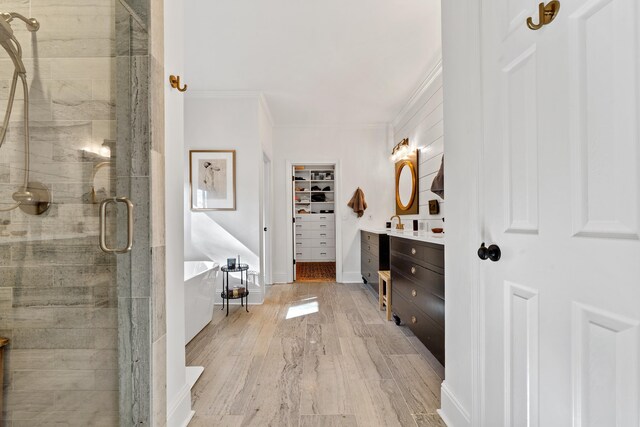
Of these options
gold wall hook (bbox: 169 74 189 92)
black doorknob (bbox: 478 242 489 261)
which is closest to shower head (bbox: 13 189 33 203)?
gold wall hook (bbox: 169 74 189 92)

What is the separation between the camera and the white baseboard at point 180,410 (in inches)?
57.9

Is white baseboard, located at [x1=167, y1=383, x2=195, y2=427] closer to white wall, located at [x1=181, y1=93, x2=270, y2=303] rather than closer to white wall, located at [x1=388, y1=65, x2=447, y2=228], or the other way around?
white wall, located at [x1=181, y1=93, x2=270, y2=303]

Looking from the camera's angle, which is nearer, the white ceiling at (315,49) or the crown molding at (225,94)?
the white ceiling at (315,49)

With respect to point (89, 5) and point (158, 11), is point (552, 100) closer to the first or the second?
point (158, 11)

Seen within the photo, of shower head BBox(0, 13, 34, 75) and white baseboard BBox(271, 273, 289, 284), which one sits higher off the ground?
shower head BBox(0, 13, 34, 75)

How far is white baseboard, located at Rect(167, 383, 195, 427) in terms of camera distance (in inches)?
57.9

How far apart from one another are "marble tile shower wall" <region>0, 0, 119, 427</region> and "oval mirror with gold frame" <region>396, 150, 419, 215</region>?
352cm

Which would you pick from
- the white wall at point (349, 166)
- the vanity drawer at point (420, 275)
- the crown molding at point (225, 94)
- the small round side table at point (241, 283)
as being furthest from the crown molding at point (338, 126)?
the vanity drawer at point (420, 275)

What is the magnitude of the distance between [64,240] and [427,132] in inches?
138

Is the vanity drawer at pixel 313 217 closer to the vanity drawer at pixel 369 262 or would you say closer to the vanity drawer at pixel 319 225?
the vanity drawer at pixel 319 225

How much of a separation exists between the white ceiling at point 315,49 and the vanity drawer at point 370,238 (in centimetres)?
181

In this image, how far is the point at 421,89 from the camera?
12.4ft

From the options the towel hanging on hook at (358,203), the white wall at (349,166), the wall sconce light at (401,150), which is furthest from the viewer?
the white wall at (349,166)

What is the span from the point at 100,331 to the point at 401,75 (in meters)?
3.56
